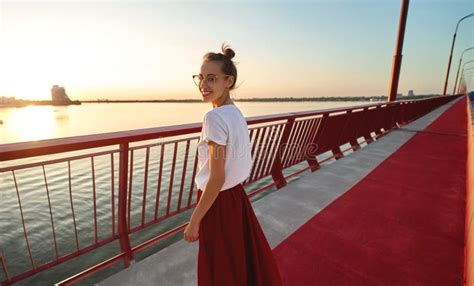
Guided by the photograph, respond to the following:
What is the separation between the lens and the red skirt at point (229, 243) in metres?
1.48

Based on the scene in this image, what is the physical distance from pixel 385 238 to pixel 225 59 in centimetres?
273

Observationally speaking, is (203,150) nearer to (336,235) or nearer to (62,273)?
(336,235)

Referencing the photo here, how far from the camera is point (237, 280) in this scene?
62.3 inches

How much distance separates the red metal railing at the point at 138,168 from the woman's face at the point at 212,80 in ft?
2.93

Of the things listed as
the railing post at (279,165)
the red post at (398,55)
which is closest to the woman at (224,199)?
the railing post at (279,165)

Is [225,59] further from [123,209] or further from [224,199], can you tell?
[123,209]

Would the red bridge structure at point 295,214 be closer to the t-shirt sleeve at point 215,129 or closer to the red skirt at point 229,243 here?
the red skirt at point 229,243

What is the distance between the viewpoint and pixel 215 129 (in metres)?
1.16

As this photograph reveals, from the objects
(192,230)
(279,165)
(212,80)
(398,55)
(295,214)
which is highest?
(398,55)

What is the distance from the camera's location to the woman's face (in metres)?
1.33

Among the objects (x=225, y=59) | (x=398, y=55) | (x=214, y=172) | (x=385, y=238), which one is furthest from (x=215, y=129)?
(x=398, y=55)

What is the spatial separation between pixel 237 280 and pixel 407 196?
354 cm

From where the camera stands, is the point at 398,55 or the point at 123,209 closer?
the point at 123,209

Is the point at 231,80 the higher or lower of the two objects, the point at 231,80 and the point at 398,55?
the lower
